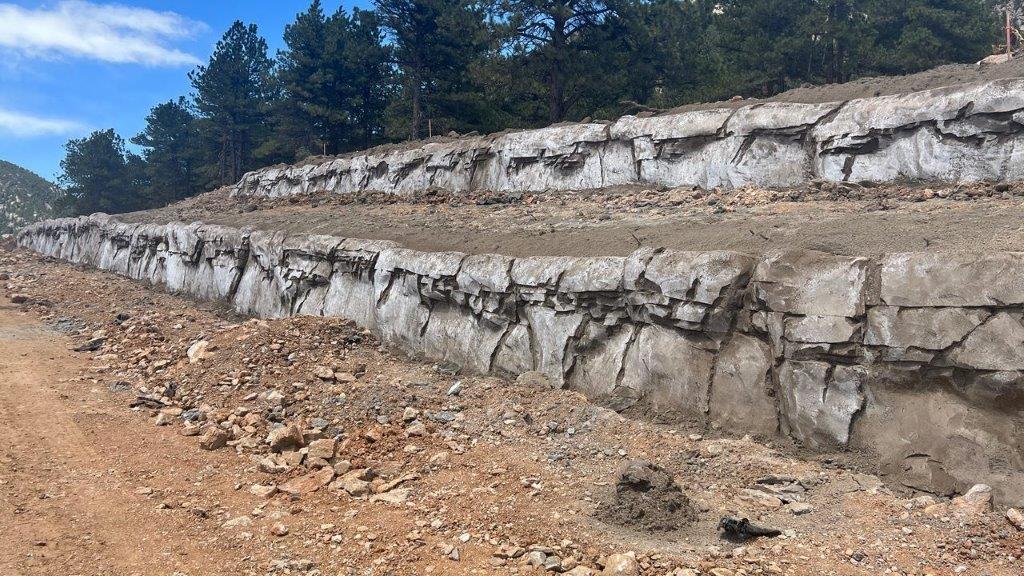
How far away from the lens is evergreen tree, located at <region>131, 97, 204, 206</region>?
41.0 metres

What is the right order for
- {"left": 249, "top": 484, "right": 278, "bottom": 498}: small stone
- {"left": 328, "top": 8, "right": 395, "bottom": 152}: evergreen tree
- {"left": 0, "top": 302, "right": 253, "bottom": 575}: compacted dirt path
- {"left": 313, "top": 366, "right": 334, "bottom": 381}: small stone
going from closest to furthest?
{"left": 0, "top": 302, "right": 253, "bottom": 575}: compacted dirt path → {"left": 249, "top": 484, "right": 278, "bottom": 498}: small stone → {"left": 313, "top": 366, "right": 334, "bottom": 381}: small stone → {"left": 328, "top": 8, "right": 395, "bottom": 152}: evergreen tree

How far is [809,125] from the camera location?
11.8 metres

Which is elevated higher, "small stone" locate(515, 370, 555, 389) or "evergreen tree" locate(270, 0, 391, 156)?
"evergreen tree" locate(270, 0, 391, 156)

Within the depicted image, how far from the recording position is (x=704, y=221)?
32.3ft

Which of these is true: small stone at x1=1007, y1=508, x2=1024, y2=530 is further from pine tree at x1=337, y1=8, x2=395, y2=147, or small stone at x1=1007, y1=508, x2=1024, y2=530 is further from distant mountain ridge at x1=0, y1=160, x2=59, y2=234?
distant mountain ridge at x1=0, y1=160, x2=59, y2=234

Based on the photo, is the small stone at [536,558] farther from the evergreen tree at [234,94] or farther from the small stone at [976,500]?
the evergreen tree at [234,94]

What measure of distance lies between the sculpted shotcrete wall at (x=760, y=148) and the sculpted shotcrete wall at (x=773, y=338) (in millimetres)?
5226

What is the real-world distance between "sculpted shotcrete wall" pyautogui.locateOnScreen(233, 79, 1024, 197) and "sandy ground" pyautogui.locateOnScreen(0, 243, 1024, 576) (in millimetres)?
6440

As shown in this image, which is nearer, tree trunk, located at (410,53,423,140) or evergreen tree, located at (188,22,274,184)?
tree trunk, located at (410,53,423,140)

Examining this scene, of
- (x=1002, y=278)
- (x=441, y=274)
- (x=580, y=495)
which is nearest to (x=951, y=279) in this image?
(x=1002, y=278)

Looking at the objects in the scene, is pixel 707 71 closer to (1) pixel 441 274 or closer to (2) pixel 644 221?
(2) pixel 644 221

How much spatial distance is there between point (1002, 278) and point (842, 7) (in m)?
A: 20.5

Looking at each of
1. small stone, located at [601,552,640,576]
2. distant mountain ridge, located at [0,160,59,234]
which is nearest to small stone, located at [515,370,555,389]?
small stone, located at [601,552,640,576]

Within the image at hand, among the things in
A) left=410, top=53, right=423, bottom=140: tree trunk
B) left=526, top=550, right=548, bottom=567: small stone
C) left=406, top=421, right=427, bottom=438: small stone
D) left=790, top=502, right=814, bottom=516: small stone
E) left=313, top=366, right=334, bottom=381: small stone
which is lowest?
left=526, top=550, right=548, bottom=567: small stone
